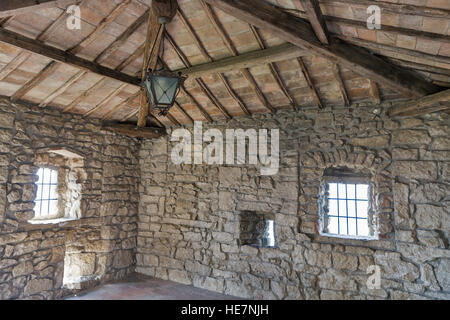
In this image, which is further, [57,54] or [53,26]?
[57,54]

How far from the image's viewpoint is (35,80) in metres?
3.99

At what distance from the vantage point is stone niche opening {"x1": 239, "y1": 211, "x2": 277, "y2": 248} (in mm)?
4953

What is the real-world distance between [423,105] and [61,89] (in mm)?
4864

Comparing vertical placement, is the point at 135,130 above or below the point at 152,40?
below

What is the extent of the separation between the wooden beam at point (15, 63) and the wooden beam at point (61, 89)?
64 cm

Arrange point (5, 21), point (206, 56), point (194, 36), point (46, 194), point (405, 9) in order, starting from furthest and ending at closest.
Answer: point (46, 194) < point (206, 56) < point (194, 36) < point (5, 21) < point (405, 9)

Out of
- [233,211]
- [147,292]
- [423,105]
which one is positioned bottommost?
[147,292]

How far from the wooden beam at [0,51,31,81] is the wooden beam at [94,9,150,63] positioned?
81 centimetres

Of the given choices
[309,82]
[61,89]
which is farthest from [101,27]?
[309,82]

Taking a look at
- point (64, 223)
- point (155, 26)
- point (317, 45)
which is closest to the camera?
point (317, 45)

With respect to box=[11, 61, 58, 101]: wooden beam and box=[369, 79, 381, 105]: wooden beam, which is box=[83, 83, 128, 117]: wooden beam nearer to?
box=[11, 61, 58, 101]: wooden beam

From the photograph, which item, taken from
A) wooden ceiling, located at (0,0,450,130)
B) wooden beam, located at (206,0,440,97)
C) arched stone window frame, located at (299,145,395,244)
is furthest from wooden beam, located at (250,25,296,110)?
arched stone window frame, located at (299,145,395,244)

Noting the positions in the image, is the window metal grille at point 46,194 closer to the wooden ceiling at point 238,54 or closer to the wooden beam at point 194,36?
the wooden ceiling at point 238,54

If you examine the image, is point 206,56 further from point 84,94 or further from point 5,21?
point 5,21
